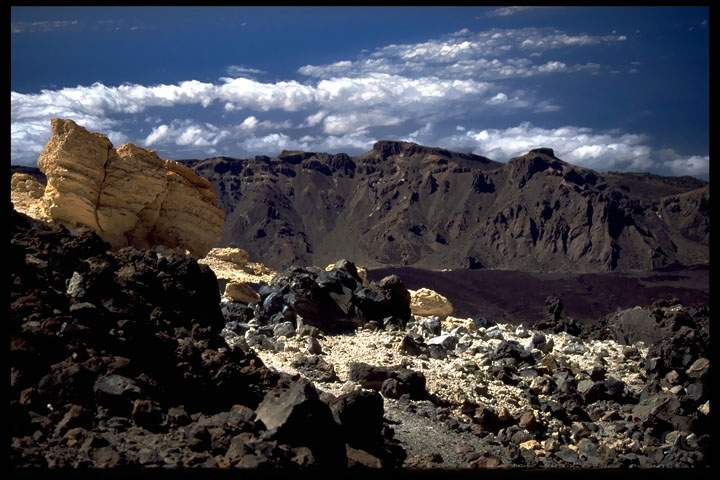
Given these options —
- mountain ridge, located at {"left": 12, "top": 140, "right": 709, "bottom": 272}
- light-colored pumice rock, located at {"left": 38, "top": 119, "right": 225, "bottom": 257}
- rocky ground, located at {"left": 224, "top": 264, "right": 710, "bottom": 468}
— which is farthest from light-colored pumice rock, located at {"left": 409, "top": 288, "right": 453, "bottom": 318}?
mountain ridge, located at {"left": 12, "top": 140, "right": 709, "bottom": 272}

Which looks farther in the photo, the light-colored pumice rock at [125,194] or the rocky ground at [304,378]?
the light-colored pumice rock at [125,194]

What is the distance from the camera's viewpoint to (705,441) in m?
11.8

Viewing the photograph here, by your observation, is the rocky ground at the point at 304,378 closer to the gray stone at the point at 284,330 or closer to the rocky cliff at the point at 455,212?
the gray stone at the point at 284,330

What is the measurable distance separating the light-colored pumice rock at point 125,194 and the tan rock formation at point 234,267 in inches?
59.1

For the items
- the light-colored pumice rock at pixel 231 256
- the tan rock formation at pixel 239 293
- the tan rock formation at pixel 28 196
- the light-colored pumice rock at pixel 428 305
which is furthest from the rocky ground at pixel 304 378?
the light-colored pumice rock at pixel 231 256

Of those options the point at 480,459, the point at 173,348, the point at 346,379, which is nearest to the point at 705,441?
the point at 480,459

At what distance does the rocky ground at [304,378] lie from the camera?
23.8 ft

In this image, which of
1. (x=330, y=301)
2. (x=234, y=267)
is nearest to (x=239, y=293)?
(x=330, y=301)

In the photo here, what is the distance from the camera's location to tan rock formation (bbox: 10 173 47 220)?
23859 millimetres

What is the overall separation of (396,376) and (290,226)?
363 feet

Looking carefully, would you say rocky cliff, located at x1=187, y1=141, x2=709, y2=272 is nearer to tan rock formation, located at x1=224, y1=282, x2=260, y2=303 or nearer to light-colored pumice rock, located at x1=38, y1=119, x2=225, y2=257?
light-colored pumice rock, located at x1=38, y1=119, x2=225, y2=257

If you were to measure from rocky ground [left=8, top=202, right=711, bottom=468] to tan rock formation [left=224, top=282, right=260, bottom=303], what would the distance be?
8.28 feet

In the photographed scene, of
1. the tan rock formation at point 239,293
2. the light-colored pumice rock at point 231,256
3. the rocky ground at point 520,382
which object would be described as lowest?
the rocky ground at point 520,382

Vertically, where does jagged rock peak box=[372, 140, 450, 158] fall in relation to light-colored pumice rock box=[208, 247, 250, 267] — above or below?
above
